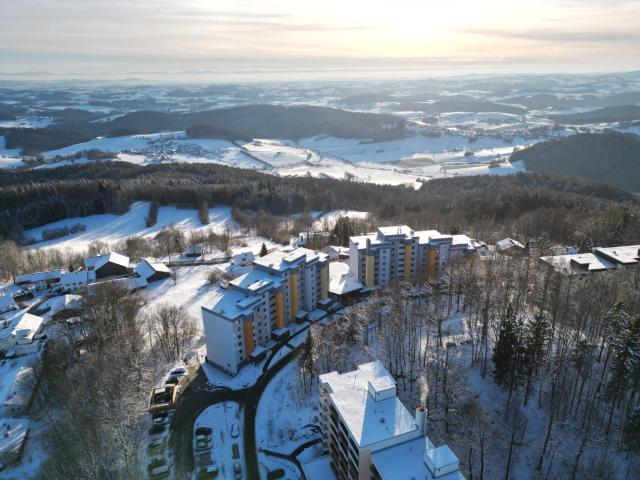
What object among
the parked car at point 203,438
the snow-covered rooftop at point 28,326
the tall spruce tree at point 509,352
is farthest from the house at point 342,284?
the snow-covered rooftop at point 28,326

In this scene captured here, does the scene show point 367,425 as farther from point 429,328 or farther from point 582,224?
point 582,224

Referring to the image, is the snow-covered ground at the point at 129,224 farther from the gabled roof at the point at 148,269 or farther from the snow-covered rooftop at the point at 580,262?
the snow-covered rooftop at the point at 580,262

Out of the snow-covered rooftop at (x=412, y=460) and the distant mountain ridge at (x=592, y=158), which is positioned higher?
the snow-covered rooftop at (x=412, y=460)

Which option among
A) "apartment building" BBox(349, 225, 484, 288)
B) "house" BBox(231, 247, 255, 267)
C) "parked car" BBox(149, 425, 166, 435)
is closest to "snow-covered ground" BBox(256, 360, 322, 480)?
"parked car" BBox(149, 425, 166, 435)

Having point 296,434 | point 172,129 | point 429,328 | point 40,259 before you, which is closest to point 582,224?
point 429,328

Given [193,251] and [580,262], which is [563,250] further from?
[193,251]
